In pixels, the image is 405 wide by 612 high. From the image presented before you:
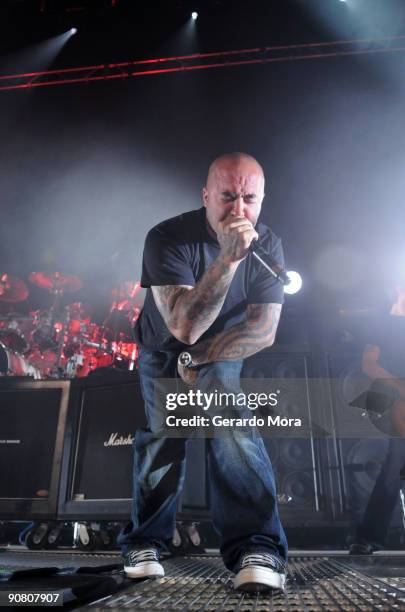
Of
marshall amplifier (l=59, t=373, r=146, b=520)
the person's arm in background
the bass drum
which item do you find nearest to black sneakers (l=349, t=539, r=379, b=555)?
the person's arm in background

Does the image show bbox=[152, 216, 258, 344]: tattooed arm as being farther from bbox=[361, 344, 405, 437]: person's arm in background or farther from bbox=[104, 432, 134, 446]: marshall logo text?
bbox=[361, 344, 405, 437]: person's arm in background

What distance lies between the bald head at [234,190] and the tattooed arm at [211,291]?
167 mm

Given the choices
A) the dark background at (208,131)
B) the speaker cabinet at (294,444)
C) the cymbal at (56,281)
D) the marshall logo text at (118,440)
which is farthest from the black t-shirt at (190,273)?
the cymbal at (56,281)

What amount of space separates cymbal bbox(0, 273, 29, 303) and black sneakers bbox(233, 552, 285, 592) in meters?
4.73

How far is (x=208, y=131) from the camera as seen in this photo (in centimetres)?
454

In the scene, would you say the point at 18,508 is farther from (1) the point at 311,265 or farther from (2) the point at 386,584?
(1) the point at 311,265

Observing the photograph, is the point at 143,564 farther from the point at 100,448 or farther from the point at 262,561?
the point at 100,448

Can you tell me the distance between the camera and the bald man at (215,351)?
1086 millimetres

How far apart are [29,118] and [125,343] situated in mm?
2541

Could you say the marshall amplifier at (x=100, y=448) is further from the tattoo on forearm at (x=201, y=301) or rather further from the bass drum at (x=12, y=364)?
the bass drum at (x=12, y=364)

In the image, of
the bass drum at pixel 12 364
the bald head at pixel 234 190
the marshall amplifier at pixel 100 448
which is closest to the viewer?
the bald head at pixel 234 190

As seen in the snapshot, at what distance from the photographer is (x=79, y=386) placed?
2693 millimetres

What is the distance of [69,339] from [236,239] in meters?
3.65

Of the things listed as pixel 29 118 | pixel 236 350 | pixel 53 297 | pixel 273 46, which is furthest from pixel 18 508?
pixel 273 46
